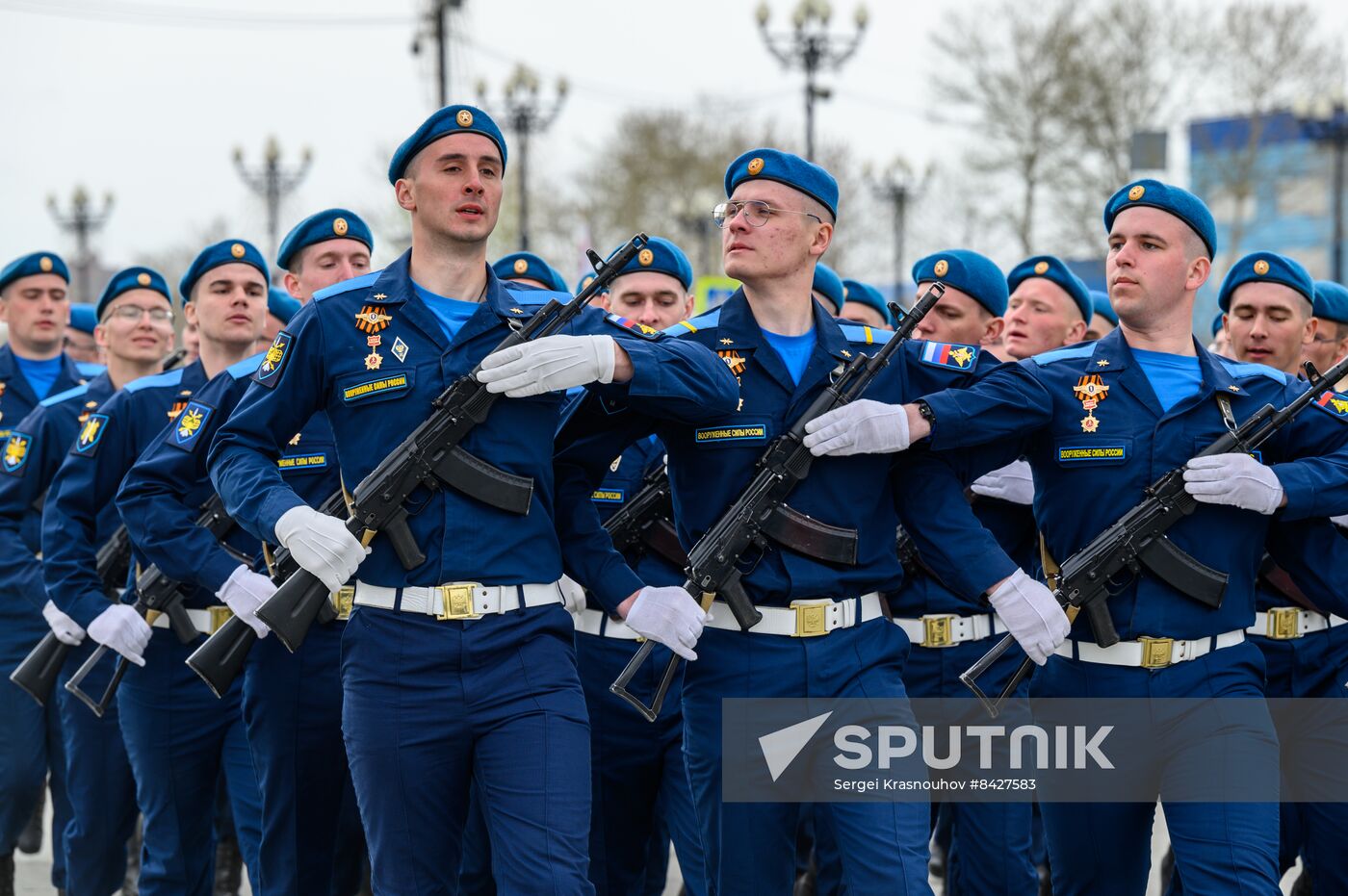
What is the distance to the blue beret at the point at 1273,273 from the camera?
6480 millimetres

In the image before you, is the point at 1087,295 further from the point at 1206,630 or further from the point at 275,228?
the point at 275,228

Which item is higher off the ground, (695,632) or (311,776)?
(695,632)

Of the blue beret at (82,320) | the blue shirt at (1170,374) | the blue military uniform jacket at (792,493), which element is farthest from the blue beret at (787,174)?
the blue beret at (82,320)

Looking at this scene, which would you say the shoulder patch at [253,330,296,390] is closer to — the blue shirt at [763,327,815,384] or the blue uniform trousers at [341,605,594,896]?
the blue uniform trousers at [341,605,594,896]

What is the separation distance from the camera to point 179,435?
5.85 m

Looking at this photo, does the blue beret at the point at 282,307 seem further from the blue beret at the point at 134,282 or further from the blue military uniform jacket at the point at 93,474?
the blue military uniform jacket at the point at 93,474

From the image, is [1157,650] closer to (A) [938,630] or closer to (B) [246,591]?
(A) [938,630]

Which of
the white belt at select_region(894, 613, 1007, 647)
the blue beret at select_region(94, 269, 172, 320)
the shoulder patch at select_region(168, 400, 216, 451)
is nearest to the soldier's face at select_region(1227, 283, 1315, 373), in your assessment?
the white belt at select_region(894, 613, 1007, 647)

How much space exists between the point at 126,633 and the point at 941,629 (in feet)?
9.55

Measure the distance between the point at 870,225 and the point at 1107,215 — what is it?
127ft

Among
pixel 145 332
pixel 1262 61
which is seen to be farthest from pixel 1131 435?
pixel 1262 61

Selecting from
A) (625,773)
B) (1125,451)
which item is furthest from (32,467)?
(1125,451)

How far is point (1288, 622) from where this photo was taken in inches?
237

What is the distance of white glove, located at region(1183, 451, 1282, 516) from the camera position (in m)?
4.96
